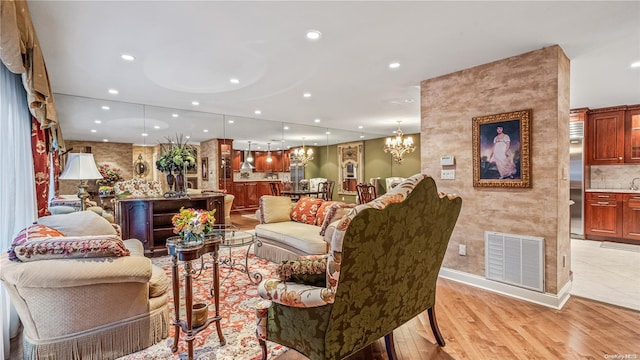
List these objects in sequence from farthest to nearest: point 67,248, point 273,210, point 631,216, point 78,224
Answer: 1. point 631,216
2. point 273,210
3. point 78,224
4. point 67,248

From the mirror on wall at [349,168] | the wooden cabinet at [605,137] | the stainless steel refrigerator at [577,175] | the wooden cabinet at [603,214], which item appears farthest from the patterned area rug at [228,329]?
the wooden cabinet at [605,137]

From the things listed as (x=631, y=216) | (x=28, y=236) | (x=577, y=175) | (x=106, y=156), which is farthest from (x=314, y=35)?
(x=631, y=216)

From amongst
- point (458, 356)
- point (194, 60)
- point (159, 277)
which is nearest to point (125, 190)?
point (194, 60)

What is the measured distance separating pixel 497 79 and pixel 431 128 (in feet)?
2.97

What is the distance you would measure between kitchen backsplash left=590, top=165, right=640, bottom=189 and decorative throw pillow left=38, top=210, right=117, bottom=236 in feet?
27.1

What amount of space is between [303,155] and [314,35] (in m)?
5.42

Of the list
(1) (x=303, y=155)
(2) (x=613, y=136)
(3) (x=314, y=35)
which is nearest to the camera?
(3) (x=314, y=35)

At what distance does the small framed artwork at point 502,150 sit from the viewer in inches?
119

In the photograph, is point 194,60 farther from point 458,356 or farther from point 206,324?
point 458,356

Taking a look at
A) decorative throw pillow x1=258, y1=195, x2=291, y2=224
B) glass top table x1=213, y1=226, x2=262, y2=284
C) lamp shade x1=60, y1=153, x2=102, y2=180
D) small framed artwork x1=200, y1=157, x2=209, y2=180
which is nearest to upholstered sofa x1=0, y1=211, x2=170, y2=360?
glass top table x1=213, y1=226, x2=262, y2=284

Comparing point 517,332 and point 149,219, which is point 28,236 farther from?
point 517,332

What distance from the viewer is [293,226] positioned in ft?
13.9

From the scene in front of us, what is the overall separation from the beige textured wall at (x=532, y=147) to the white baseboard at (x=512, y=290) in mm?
69

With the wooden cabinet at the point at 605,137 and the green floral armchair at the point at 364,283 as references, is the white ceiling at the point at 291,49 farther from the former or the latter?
the green floral armchair at the point at 364,283
